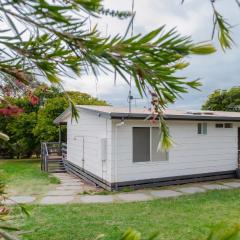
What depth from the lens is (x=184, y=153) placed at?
A: 1262cm

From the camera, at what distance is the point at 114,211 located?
8.10 m

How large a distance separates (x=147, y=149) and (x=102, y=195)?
247 cm

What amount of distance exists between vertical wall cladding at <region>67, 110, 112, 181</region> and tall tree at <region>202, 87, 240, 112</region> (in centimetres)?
1762

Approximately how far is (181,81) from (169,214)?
7.40 meters

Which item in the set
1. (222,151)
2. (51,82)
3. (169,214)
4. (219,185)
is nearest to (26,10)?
(51,82)

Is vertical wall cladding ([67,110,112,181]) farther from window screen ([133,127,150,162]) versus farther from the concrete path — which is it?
window screen ([133,127,150,162])

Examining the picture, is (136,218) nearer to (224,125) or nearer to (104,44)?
(104,44)

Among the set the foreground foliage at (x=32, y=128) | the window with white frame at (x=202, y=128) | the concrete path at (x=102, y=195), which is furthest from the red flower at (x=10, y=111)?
the foreground foliage at (x=32, y=128)

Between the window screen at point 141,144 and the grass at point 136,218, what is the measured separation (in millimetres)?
2411

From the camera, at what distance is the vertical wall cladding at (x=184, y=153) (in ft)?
36.9

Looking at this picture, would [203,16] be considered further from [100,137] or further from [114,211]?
[100,137]

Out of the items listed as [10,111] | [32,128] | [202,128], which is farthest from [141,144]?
[32,128]

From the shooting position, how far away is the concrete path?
951cm

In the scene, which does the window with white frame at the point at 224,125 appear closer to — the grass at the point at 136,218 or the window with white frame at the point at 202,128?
the window with white frame at the point at 202,128
